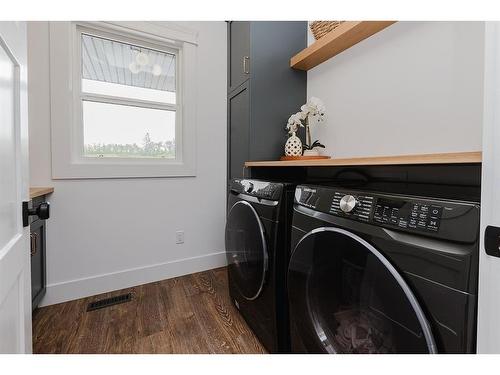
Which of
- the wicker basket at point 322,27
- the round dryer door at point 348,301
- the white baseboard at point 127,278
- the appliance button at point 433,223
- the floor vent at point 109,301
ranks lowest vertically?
the floor vent at point 109,301

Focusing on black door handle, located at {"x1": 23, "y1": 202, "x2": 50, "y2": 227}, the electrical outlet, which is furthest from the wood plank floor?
black door handle, located at {"x1": 23, "y1": 202, "x2": 50, "y2": 227}

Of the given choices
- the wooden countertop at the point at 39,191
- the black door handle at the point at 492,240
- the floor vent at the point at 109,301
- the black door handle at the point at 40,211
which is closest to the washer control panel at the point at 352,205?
the black door handle at the point at 492,240

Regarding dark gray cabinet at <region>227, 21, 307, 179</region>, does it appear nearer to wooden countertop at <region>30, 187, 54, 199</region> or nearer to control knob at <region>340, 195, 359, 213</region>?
control knob at <region>340, 195, 359, 213</region>

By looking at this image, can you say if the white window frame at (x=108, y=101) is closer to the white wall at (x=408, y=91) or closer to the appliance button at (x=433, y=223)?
the white wall at (x=408, y=91)

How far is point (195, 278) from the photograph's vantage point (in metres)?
2.12

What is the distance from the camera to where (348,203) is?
766 millimetres

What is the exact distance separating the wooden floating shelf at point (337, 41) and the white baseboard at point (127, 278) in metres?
1.82

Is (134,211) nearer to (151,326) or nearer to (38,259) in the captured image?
(38,259)

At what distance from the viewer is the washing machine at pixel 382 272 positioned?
52cm

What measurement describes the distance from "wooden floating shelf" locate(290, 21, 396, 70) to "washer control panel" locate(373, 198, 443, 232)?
115cm

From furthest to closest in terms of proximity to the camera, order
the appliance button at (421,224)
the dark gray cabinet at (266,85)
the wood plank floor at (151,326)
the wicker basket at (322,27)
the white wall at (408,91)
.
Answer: the dark gray cabinet at (266,85) < the wicker basket at (322,27) < the wood plank floor at (151,326) < the white wall at (408,91) < the appliance button at (421,224)

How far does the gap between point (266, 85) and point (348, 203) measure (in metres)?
1.35
